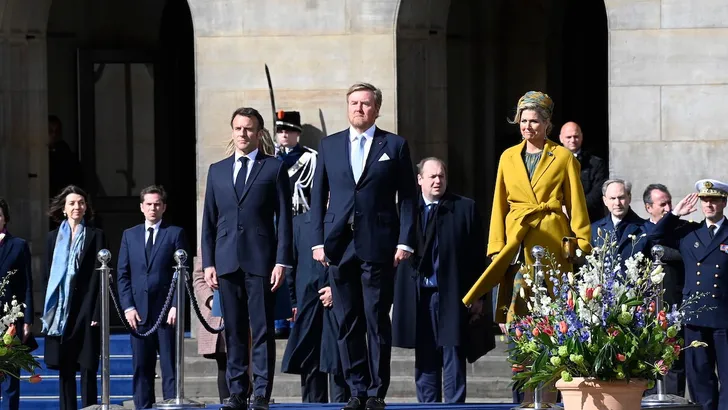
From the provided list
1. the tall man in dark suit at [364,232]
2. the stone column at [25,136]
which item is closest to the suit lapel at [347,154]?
the tall man in dark suit at [364,232]

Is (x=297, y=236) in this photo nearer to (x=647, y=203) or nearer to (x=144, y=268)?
(x=144, y=268)

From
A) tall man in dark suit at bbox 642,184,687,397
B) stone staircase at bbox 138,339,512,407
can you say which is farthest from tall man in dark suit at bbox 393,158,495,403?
stone staircase at bbox 138,339,512,407

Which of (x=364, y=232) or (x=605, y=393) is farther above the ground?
(x=364, y=232)

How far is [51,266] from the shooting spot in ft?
49.6

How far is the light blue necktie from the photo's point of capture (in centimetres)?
1249

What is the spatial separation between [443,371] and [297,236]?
1.54 meters

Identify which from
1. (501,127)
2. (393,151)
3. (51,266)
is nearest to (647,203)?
(393,151)

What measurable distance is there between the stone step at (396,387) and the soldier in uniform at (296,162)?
57.1 inches

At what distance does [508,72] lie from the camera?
69.7ft

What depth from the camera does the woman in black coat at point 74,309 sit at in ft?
49.1

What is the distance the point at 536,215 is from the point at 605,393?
1638 millimetres

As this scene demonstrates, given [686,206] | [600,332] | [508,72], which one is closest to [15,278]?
[686,206]

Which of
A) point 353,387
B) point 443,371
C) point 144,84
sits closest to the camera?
point 353,387

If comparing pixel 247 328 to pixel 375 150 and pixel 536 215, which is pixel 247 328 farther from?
pixel 536 215
